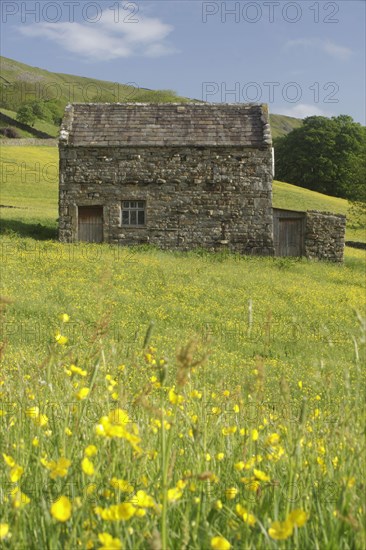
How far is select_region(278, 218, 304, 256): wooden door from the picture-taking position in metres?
25.7

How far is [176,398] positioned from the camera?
2.21m

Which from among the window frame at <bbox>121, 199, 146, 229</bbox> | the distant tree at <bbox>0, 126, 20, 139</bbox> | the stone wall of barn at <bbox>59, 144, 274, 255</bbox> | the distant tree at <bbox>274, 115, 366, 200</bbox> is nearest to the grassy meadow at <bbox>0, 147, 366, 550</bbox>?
the stone wall of barn at <bbox>59, 144, 274, 255</bbox>

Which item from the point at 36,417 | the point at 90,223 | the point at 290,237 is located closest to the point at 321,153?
the point at 290,237

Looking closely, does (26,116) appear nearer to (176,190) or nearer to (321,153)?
(321,153)

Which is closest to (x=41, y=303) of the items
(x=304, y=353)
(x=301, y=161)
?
(x=304, y=353)

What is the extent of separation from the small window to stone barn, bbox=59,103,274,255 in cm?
4

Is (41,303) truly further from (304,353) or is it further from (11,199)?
(11,199)

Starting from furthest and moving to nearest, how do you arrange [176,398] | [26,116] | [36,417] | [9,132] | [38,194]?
[26,116] → [9,132] → [38,194] → [36,417] → [176,398]

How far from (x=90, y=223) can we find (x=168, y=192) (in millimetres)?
3461

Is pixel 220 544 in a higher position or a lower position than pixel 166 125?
lower

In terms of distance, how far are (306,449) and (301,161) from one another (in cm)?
6772

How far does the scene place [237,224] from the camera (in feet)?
81.5

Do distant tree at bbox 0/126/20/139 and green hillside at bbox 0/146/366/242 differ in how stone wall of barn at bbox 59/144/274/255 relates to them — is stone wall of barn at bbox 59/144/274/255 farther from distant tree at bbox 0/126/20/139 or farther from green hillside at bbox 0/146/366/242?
distant tree at bbox 0/126/20/139

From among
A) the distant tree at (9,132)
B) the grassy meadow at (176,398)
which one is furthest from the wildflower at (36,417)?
the distant tree at (9,132)
